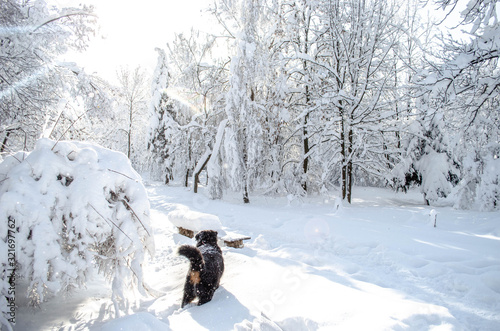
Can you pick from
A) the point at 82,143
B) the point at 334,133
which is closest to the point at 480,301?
the point at 82,143

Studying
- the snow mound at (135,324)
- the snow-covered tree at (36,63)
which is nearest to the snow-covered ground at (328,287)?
the snow mound at (135,324)

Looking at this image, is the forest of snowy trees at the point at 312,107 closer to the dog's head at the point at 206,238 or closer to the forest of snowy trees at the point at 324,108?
the forest of snowy trees at the point at 324,108

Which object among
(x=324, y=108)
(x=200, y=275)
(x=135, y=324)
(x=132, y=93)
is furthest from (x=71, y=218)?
(x=132, y=93)

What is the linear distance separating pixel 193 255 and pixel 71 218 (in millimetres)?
1372

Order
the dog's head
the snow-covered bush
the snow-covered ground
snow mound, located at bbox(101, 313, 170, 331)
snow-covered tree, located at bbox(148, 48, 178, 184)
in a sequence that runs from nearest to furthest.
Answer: snow mound, located at bbox(101, 313, 170, 331) < the snow-covered bush < the snow-covered ground < the dog's head < snow-covered tree, located at bbox(148, 48, 178, 184)

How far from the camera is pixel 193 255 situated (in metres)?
3.13

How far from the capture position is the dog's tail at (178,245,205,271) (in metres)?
3.08

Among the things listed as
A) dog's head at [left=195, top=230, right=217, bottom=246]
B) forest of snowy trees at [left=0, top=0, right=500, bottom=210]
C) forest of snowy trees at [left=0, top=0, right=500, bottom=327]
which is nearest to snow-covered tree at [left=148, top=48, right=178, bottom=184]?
forest of snowy trees at [left=0, top=0, right=500, bottom=327]

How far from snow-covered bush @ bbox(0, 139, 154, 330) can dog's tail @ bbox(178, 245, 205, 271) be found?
0.50 m

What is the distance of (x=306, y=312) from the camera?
9.49 feet

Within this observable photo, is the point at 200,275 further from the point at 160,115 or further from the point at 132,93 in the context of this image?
the point at 132,93

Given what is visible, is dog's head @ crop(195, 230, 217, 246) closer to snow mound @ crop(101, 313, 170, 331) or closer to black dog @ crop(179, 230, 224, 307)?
black dog @ crop(179, 230, 224, 307)

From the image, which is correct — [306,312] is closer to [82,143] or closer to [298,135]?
[82,143]

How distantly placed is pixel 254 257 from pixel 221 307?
6.61ft
